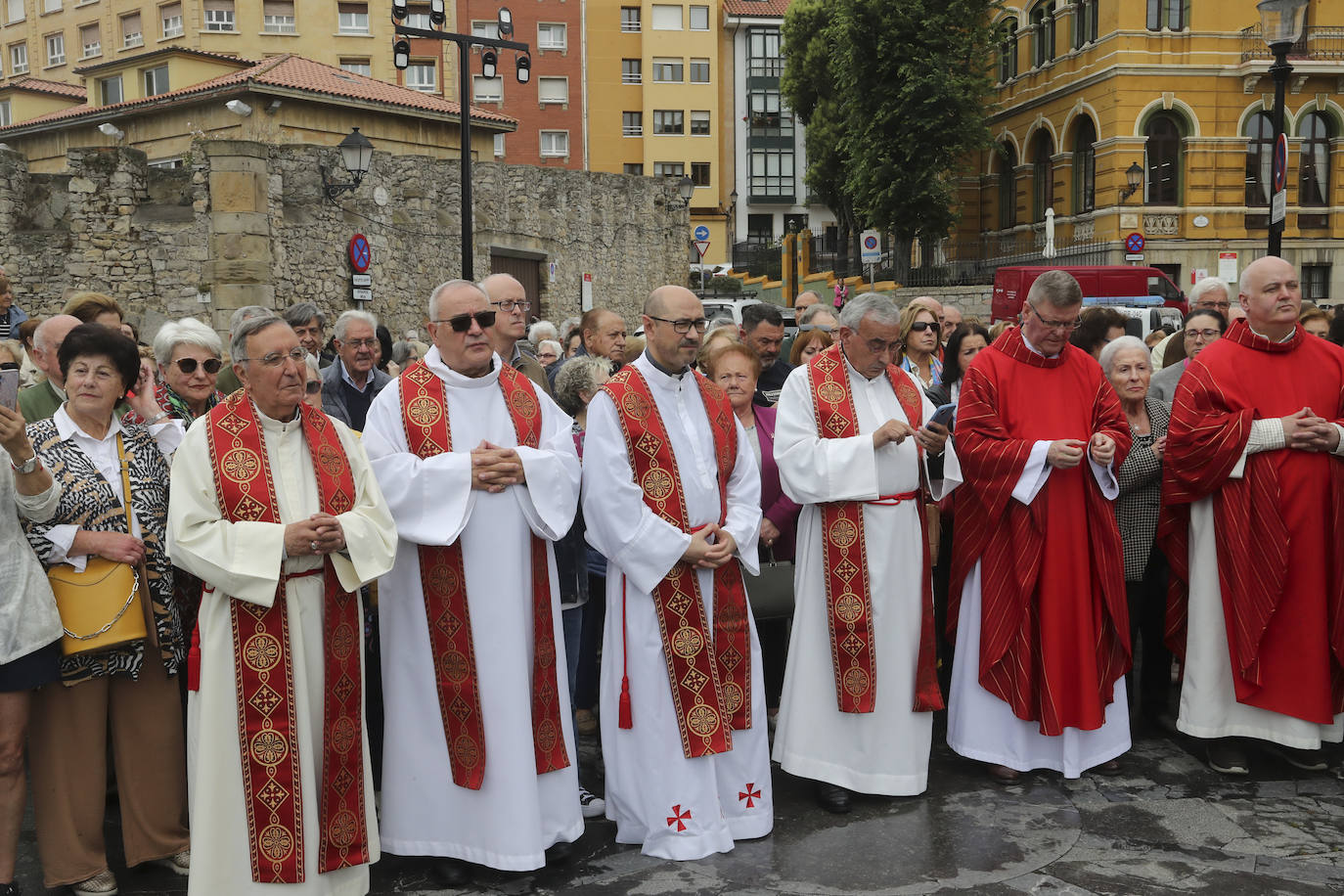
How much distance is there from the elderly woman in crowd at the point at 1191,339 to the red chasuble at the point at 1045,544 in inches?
45.3

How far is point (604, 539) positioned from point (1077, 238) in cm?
2900

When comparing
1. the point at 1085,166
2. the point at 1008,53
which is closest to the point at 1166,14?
the point at 1085,166

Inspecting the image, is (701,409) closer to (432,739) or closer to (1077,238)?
(432,739)

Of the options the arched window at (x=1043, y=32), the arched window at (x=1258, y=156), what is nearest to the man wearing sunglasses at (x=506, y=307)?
the arched window at (x=1258, y=156)

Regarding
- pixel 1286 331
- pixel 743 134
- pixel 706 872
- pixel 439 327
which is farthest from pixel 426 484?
pixel 743 134

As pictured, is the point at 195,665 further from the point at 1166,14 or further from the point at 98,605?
the point at 1166,14

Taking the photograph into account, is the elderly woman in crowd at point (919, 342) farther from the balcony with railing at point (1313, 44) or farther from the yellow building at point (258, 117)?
the balcony with railing at point (1313, 44)

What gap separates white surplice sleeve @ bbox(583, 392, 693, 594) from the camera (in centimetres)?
419

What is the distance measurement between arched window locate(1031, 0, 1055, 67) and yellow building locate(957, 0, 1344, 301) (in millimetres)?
1234

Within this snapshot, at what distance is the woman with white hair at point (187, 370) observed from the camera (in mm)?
4668

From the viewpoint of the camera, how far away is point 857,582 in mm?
4691

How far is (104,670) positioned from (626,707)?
1.73 m

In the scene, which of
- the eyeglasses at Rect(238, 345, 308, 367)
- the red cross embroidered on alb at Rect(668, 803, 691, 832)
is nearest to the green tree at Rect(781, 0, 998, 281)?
the red cross embroidered on alb at Rect(668, 803, 691, 832)

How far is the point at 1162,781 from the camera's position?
4.81 m
